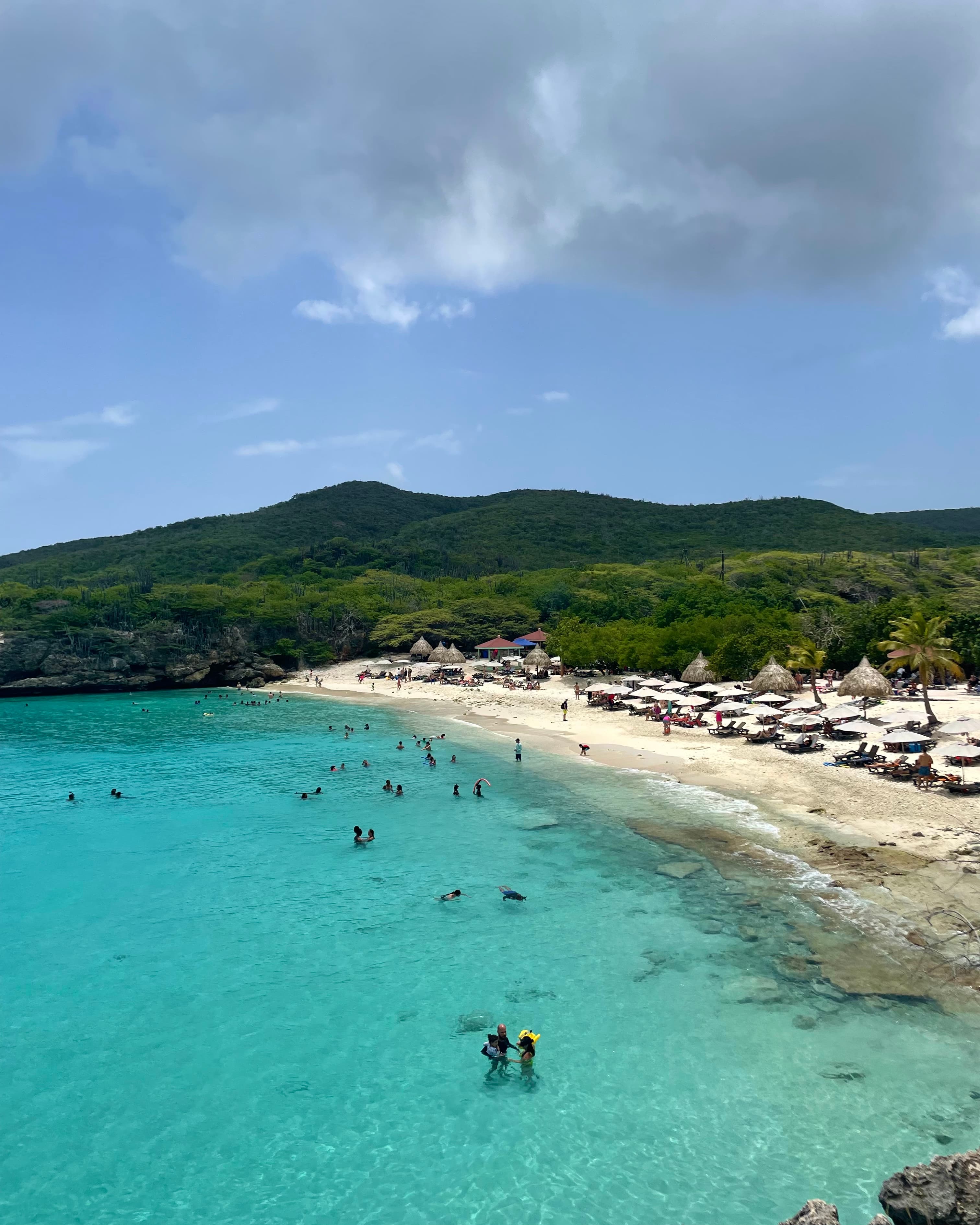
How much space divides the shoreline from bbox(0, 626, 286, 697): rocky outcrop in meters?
50.0

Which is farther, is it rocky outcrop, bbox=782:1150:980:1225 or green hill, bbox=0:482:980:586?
green hill, bbox=0:482:980:586

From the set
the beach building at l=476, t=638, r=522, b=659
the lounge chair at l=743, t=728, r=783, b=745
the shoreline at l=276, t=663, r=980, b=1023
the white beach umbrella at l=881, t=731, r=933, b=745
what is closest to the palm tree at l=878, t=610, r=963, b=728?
the shoreline at l=276, t=663, r=980, b=1023


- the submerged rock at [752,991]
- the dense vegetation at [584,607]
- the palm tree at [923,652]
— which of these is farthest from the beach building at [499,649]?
the submerged rock at [752,991]

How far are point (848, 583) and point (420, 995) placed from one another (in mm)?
89606

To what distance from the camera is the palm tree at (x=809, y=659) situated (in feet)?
133

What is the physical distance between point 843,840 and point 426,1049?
1402 centimetres

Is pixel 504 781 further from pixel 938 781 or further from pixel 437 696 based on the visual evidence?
pixel 437 696

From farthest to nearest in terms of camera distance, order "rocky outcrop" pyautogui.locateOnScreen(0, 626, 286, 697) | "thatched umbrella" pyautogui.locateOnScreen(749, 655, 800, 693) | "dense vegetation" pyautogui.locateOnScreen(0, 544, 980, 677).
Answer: "rocky outcrop" pyautogui.locateOnScreen(0, 626, 286, 697) < "dense vegetation" pyautogui.locateOnScreen(0, 544, 980, 677) < "thatched umbrella" pyautogui.locateOnScreen(749, 655, 800, 693)

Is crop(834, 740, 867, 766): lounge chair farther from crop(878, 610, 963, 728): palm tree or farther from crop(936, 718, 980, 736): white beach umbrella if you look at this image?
crop(878, 610, 963, 728): palm tree

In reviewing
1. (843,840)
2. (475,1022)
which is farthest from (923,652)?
(475,1022)

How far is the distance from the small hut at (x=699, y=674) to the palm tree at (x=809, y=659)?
15.9 feet

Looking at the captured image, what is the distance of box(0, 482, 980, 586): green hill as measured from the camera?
426 ft

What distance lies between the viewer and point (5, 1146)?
35.6ft

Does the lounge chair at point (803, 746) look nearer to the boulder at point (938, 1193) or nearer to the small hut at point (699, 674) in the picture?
the small hut at point (699, 674)
